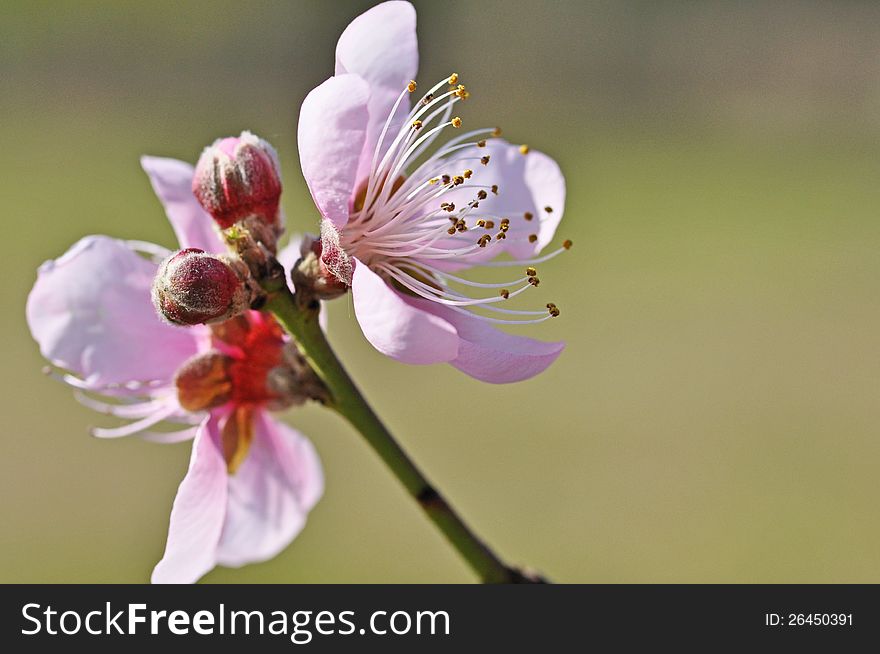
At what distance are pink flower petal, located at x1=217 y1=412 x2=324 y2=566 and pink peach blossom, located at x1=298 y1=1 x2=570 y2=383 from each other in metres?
0.23

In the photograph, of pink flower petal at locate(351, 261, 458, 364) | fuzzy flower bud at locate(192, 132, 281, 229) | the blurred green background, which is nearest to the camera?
pink flower petal at locate(351, 261, 458, 364)

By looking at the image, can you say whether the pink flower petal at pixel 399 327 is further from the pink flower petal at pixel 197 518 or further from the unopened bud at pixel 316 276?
the pink flower petal at pixel 197 518

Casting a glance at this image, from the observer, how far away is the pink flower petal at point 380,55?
0.74 metres

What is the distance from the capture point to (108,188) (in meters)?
8.40

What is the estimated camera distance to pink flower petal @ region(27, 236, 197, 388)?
843 mm

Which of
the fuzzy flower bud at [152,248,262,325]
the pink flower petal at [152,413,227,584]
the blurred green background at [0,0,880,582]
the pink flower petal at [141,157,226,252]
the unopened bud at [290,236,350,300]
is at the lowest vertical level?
the pink flower petal at [152,413,227,584]

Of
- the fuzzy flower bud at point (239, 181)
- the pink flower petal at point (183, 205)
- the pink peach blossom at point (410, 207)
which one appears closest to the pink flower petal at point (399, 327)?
the pink peach blossom at point (410, 207)

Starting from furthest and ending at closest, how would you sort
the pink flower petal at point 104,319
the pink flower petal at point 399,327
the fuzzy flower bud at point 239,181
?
the pink flower petal at point 104,319 < the fuzzy flower bud at point 239,181 < the pink flower petal at point 399,327

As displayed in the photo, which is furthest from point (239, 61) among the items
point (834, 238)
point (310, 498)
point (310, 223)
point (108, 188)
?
point (310, 498)

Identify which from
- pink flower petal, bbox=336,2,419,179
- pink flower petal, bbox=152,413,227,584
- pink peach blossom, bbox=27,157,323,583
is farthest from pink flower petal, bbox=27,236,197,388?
pink flower petal, bbox=336,2,419,179

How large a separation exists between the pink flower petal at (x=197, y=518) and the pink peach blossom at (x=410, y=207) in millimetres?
184

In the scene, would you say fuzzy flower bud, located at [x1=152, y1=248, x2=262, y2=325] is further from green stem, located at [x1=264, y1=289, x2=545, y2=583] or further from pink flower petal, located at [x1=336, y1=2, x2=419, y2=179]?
pink flower petal, located at [x1=336, y1=2, x2=419, y2=179]

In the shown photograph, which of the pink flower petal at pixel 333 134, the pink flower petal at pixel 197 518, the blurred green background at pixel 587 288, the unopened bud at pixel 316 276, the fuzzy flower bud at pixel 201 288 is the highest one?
the blurred green background at pixel 587 288

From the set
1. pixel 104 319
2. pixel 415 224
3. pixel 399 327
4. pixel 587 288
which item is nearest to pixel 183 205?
pixel 104 319
